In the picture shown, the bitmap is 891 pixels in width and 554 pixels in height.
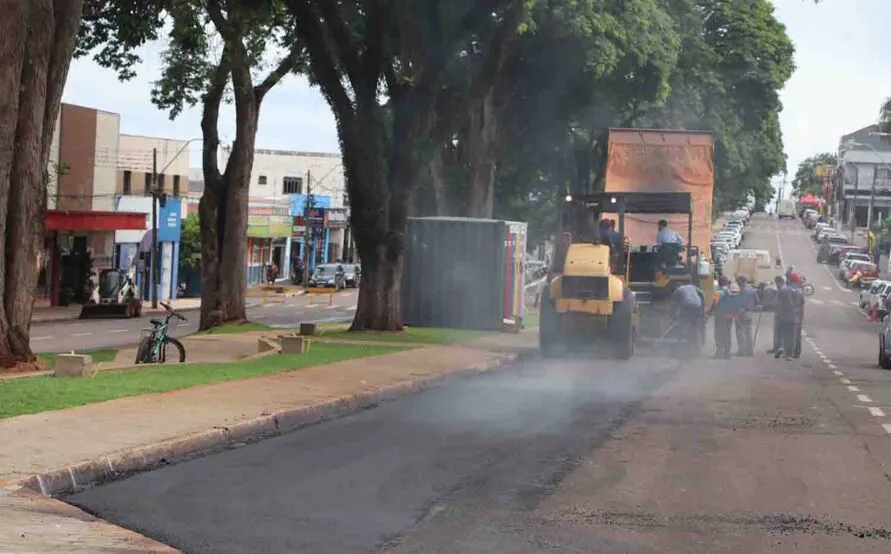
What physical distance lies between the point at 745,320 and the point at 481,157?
43.9 feet

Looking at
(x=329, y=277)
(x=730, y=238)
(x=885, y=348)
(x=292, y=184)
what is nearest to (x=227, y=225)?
(x=885, y=348)

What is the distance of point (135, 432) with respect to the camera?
12867mm

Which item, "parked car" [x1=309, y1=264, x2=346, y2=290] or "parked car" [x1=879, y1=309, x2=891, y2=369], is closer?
"parked car" [x1=879, y1=309, x2=891, y2=369]

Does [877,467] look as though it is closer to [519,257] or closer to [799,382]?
[799,382]

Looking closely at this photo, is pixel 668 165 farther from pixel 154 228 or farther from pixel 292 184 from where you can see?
pixel 292 184

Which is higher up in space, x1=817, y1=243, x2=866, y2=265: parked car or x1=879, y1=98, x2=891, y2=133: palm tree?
x1=879, y1=98, x2=891, y2=133: palm tree

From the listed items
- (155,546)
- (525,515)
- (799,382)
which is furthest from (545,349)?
(155,546)

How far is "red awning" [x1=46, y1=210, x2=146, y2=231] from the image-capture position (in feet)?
185

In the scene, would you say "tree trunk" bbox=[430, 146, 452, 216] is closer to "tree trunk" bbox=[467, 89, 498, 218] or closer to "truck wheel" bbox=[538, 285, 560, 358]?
"tree trunk" bbox=[467, 89, 498, 218]

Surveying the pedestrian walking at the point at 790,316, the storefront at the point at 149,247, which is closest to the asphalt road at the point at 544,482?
the pedestrian walking at the point at 790,316

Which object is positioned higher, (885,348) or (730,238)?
(730,238)

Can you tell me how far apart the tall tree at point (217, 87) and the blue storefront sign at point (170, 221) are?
1271 inches

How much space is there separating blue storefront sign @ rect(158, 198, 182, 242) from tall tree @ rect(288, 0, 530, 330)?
39094 millimetres

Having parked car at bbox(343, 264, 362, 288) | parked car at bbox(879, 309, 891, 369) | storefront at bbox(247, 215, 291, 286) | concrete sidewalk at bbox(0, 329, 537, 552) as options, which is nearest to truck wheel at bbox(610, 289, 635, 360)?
concrete sidewalk at bbox(0, 329, 537, 552)
